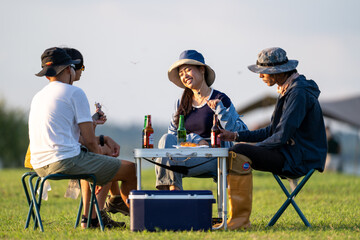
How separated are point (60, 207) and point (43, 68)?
438cm

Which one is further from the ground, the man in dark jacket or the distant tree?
the man in dark jacket

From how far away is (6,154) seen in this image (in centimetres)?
3497

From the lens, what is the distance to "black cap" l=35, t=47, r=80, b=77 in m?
5.11

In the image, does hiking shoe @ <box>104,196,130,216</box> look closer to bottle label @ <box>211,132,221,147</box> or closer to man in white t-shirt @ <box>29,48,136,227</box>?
man in white t-shirt @ <box>29,48,136,227</box>

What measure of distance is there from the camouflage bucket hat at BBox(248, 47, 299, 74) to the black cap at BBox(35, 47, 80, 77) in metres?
1.57

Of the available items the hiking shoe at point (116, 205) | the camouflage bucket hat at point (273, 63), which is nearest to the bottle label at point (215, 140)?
the camouflage bucket hat at point (273, 63)

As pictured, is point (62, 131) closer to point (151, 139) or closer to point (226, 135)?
point (151, 139)

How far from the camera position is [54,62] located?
16.9ft

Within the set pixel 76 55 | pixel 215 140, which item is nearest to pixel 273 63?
pixel 215 140

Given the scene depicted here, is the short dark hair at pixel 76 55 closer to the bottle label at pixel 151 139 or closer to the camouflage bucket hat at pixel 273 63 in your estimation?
the bottle label at pixel 151 139

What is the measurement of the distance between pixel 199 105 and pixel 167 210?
152 centimetres

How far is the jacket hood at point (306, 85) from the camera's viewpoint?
5.33 m

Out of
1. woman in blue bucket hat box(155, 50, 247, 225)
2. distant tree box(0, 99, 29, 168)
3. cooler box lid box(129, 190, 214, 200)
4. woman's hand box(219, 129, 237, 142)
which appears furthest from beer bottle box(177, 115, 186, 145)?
distant tree box(0, 99, 29, 168)

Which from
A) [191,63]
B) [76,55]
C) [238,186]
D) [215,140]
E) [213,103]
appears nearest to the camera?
[238,186]
